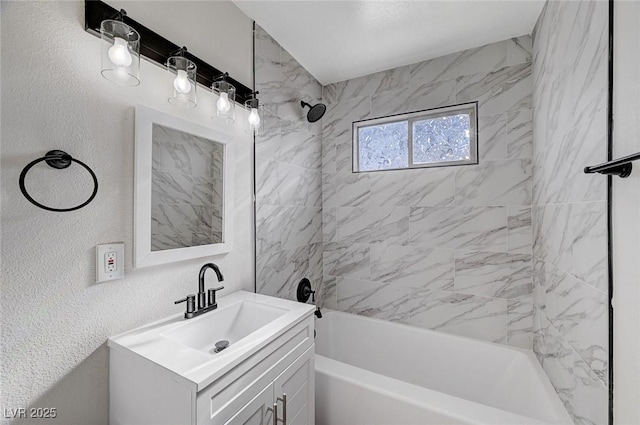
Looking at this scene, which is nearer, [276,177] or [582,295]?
[582,295]

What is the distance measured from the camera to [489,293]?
1916mm

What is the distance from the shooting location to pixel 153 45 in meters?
1.12

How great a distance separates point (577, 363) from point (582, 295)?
12.5 inches

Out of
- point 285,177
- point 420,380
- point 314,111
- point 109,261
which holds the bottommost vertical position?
point 420,380

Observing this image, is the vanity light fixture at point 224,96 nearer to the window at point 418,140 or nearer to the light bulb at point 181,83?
the light bulb at point 181,83

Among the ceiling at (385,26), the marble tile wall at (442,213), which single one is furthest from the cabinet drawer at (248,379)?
the ceiling at (385,26)

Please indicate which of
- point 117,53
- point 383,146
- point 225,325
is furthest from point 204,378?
point 383,146

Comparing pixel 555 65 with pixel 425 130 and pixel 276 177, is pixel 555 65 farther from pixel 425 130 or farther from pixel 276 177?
pixel 276 177

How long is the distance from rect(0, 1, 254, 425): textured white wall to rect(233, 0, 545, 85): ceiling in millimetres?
1049

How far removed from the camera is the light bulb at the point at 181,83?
1.12m

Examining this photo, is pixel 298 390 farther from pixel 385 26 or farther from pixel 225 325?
pixel 385 26

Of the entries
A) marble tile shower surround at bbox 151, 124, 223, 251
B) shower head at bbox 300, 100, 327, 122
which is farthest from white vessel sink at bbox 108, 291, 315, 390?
shower head at bbox 300, 100, 327, 122

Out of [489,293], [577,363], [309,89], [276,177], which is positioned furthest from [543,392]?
[309,89]

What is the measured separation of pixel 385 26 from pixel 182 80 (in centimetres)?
138
